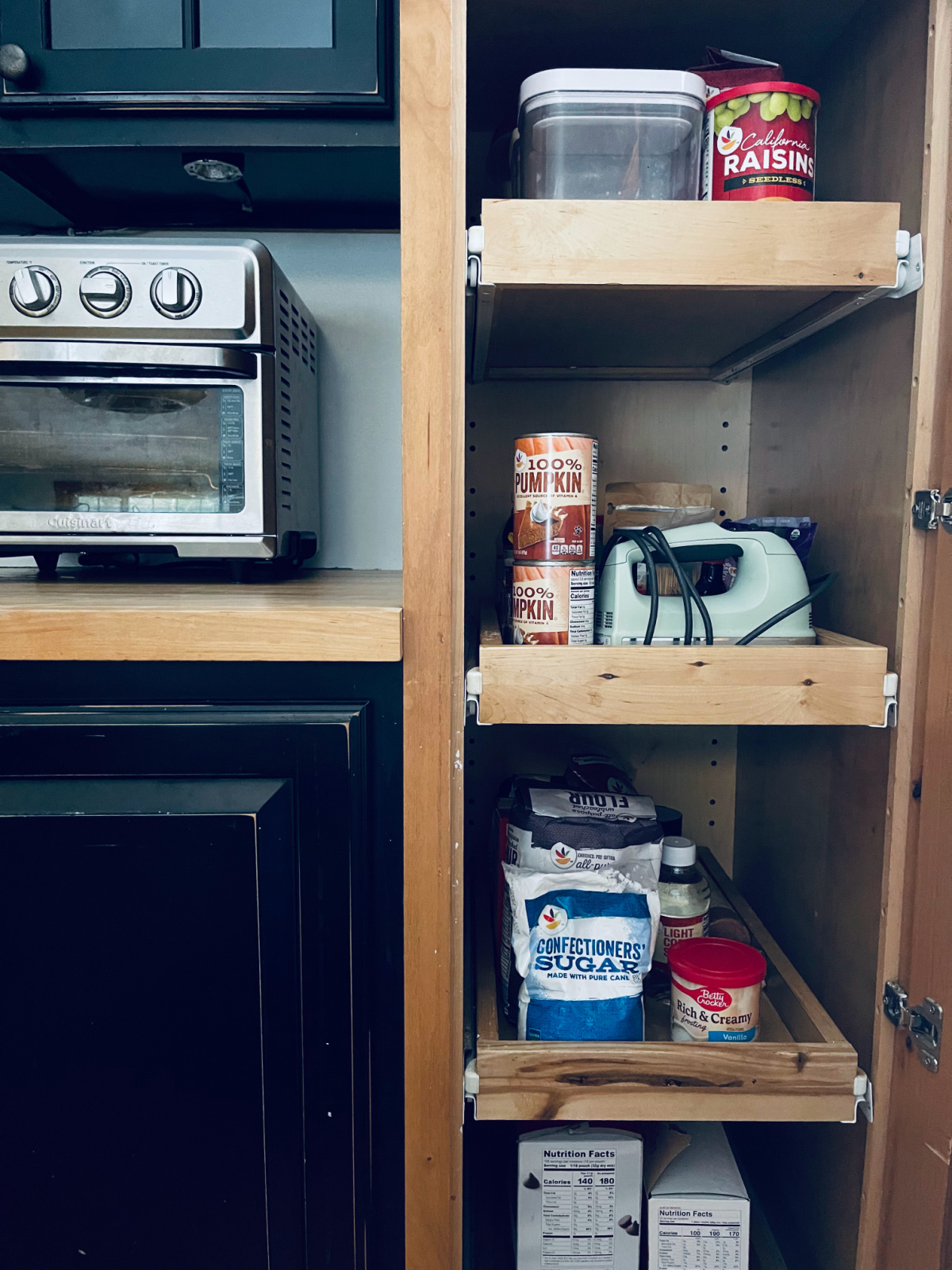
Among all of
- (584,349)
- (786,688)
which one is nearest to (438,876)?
(786,688)

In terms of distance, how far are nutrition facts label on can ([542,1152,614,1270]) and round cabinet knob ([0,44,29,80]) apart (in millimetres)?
1350

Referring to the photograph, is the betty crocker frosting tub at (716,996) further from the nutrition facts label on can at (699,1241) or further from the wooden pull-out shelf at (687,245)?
the wooden pull-out shelf at (687,245)

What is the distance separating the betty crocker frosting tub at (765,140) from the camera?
0.79 metres

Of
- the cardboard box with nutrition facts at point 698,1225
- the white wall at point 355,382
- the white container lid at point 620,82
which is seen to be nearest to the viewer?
the white container lid at point 620,82

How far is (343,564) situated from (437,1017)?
0.71m

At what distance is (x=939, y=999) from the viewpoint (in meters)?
0.75

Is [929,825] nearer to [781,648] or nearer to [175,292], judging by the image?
[781,648]

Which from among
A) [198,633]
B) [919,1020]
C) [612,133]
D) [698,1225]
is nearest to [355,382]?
[612,133]

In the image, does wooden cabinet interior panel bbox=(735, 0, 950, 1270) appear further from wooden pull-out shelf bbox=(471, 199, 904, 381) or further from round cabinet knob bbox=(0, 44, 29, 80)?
round cabinet knob bbox=(0, 44, 29, 80)

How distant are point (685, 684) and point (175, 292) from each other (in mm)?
645

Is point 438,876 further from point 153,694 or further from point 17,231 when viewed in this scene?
point 17,231

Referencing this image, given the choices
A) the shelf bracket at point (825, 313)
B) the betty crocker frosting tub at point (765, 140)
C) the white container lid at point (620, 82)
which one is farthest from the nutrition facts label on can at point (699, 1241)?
the white container lid at point (620, 82)

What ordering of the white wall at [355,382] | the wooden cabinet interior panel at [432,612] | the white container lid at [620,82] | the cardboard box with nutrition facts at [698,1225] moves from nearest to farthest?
the wooden cabinet interior panel at [432,612], the white container lid at [620,82], the cardboard box with nutrition facts at [698,1225], the white wall at [355,382]

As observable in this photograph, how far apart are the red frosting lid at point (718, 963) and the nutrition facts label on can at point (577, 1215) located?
11.5 inches
